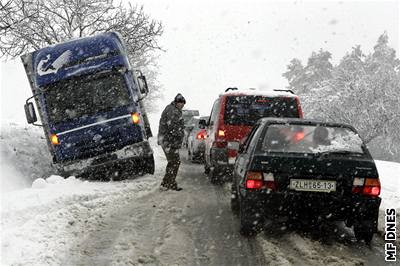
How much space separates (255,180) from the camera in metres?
5.55

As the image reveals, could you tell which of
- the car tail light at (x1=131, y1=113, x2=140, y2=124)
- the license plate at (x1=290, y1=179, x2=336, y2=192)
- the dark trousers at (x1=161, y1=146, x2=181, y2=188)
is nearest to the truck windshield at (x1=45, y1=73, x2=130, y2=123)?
the car tail light at (x1=131, y1=113, x2=140, y2=124)

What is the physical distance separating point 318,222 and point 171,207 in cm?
292

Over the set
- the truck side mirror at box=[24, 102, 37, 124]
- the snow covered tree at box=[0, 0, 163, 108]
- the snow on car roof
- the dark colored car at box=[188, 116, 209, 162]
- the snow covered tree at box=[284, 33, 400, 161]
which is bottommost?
the snow covered tree at box=[284, 33, 400, 161]

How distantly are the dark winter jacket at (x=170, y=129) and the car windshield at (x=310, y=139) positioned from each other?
382cm

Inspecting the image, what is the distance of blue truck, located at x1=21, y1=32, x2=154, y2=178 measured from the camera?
35.8ft

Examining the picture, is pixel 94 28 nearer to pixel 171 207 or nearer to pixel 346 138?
pixel 171 207

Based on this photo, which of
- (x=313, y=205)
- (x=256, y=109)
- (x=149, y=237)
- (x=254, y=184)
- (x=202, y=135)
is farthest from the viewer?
(x=202, y=135)

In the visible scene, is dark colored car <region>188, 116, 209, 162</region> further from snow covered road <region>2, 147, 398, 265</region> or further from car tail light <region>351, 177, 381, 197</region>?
car tail light <region>351, 177, 381, 197</region>

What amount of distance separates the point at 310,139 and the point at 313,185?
2.24 ft

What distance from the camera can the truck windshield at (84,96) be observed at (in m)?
10.9

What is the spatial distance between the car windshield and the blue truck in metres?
5.74

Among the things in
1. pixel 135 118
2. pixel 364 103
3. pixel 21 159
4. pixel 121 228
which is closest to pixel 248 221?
pixel 121 228

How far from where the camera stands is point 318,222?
5582 millimetres

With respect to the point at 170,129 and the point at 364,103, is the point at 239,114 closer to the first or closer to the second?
the point at 170,129
